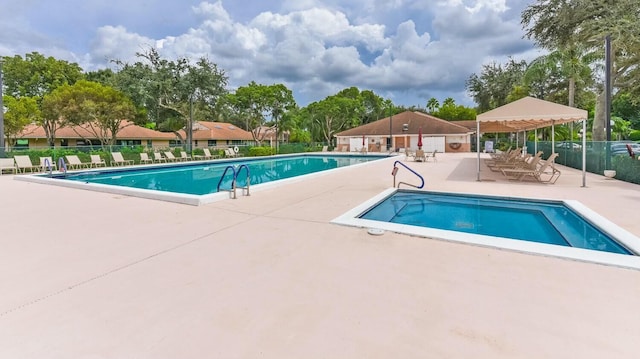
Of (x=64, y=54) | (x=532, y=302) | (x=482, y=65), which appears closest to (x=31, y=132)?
(x=64, y=54)

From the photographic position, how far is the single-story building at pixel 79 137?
31.1 metres

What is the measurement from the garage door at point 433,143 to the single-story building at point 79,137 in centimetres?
2424

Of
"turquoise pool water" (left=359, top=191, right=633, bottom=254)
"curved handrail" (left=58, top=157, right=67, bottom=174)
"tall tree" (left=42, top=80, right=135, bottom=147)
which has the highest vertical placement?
"tall tree" (left=42, top=80, right=135, bottom=147)

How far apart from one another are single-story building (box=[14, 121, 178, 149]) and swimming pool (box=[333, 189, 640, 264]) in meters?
26.7

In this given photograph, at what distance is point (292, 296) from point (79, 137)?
3717 cm

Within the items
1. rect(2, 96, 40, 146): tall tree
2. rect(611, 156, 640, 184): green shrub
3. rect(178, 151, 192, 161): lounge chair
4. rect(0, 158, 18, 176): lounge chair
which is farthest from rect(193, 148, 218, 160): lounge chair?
rect(611, 156, 640, 184): green shrub

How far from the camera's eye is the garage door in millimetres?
33312

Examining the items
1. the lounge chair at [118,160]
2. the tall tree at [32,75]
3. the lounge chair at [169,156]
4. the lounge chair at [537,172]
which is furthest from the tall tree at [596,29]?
the tall tree at [32,75]

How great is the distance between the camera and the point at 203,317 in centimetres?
261

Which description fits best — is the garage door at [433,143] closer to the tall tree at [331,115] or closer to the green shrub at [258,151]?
the tall tree at [331,115]

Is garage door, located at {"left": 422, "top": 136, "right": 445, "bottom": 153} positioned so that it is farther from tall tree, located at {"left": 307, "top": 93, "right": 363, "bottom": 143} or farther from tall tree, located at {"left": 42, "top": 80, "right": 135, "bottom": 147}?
tall tree, located at {"left": 42, "top": 80, "right": 135, "bottom": 147}

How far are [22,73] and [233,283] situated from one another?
42.6 m

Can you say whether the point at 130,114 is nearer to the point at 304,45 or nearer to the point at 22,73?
the point at 304,45

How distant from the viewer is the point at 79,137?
32.2 metres
